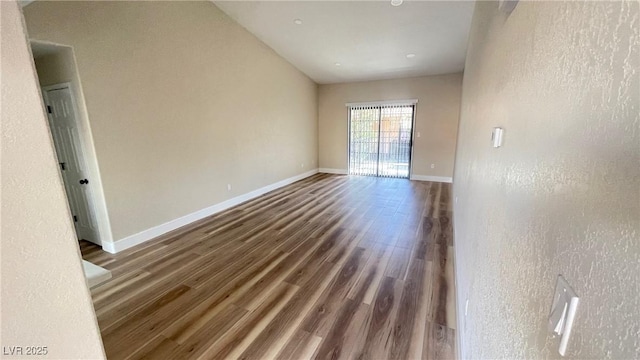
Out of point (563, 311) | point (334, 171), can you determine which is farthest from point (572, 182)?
point (334, 171)

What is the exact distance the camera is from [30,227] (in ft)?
2.36

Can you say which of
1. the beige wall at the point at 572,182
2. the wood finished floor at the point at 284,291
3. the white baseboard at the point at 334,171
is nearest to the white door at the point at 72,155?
the wood finished floor at the point at 284,291

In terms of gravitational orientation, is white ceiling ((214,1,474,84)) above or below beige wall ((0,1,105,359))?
above

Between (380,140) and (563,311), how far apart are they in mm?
6978

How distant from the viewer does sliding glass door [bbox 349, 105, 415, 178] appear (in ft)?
Answer: 22.4

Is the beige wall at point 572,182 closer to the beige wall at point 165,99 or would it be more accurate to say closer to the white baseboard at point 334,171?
the beige wall at point 165,99

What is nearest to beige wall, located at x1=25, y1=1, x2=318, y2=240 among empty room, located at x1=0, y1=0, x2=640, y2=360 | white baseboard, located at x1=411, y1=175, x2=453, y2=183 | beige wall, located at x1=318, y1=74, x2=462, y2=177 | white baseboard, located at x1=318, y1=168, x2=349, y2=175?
empty room, located at x1=0, y1=0, x2=640, y2=360

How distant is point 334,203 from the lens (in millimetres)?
4613

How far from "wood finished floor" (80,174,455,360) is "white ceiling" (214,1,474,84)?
298 cm

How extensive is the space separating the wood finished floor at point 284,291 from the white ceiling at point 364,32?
298 centimetres

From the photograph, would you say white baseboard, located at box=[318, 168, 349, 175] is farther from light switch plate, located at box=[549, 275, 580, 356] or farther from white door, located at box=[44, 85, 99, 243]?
light switch plate, located at box=[549, 275, 580, 356]

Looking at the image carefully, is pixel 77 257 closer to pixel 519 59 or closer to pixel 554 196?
pixel 554 196

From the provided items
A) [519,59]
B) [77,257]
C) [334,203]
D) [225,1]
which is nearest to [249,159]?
[334,203]

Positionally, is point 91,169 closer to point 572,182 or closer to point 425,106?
point 572,182
